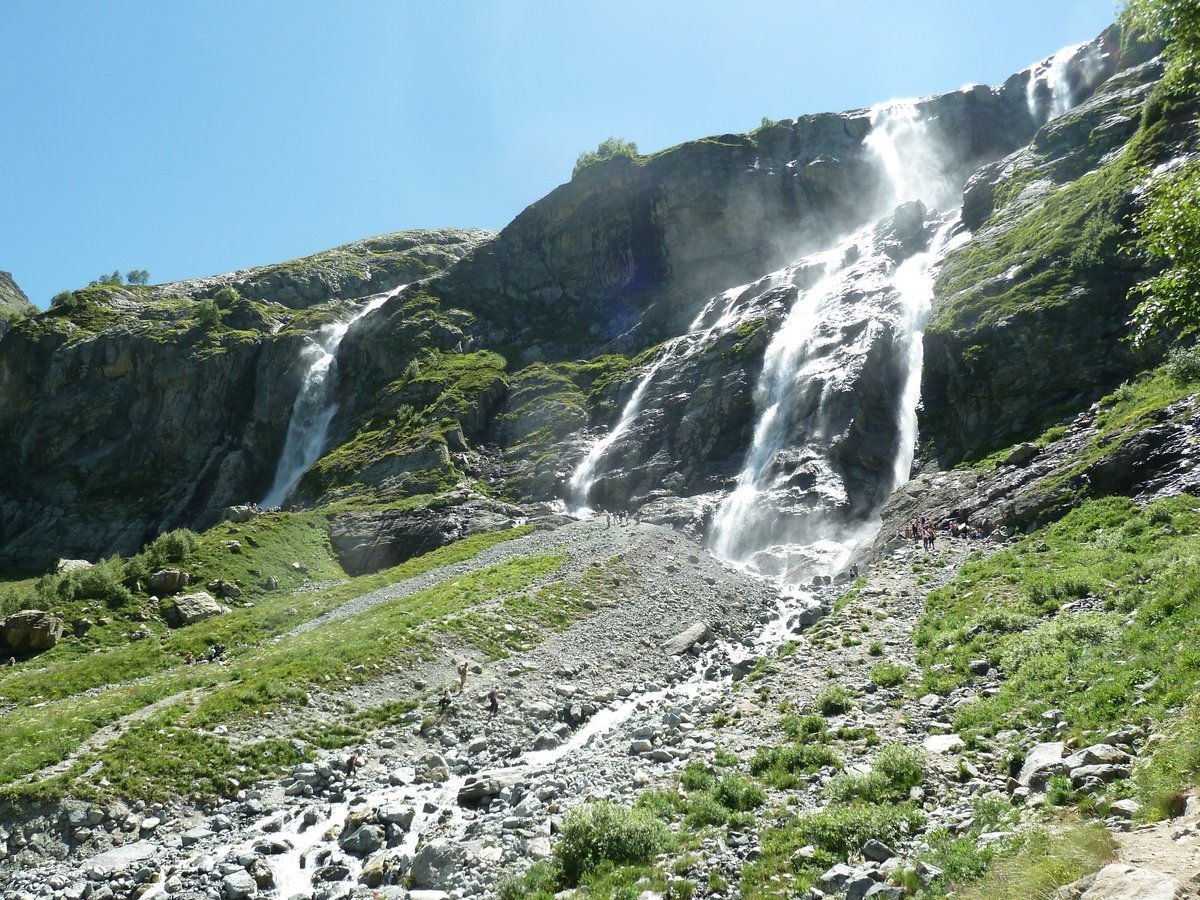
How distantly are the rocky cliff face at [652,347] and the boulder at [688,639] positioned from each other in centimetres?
1784

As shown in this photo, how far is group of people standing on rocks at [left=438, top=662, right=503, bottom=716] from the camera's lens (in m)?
24.5

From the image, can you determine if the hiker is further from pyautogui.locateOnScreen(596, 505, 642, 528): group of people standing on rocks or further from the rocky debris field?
pyautogui.locateOnScreen(596, 505, 642, 528): group of people standing on rocks

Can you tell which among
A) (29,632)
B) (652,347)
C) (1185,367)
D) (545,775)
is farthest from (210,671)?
(652,347)

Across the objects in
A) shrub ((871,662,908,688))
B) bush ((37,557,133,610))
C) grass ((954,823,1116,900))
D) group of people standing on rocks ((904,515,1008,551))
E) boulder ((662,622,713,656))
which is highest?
bush ((37,557,133,610))

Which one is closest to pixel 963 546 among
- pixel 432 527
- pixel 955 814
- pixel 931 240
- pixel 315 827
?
pixel 955 814

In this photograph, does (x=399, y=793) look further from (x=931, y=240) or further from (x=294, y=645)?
(x=931, y=240)

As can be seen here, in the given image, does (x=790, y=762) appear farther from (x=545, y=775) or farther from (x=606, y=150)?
(x=606, y=150)

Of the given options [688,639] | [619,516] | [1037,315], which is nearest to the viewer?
[688,639]

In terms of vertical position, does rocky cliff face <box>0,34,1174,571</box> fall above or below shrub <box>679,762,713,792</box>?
above

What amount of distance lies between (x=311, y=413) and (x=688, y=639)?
77617mm

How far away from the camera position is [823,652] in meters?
23.8

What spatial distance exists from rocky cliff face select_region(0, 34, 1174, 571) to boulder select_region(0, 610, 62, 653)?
26.4m

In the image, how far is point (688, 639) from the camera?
31.6 metres

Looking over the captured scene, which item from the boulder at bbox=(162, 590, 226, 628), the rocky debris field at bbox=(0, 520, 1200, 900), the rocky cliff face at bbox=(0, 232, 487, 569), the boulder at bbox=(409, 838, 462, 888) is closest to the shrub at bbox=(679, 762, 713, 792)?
the rocky debris field at bbox=(0, 520, 1200, 900)
